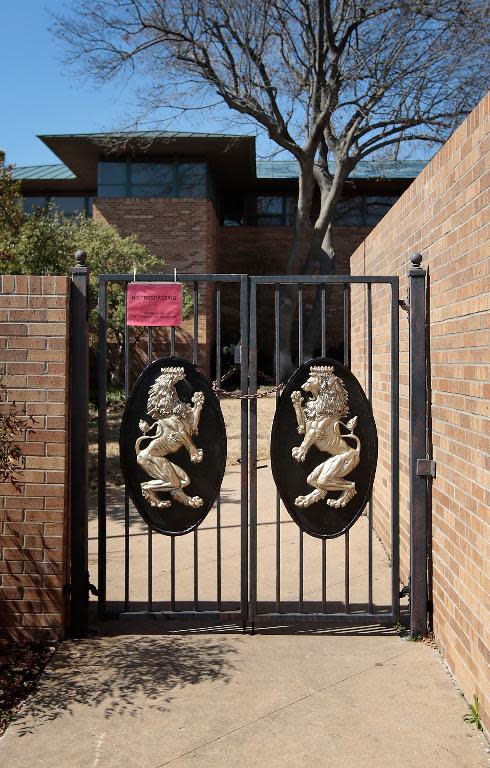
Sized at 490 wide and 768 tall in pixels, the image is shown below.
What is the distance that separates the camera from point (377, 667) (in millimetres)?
3906

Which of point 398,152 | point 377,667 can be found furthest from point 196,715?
point 398,152

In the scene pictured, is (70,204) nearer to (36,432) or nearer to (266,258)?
(266,258)

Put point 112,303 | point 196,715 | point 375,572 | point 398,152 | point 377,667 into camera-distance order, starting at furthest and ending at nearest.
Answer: point 398,152 < point 112,303 < point 375,572 < point 377,667 < point 196,715

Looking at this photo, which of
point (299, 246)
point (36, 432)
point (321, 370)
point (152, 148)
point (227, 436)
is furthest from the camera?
point (152, 148)

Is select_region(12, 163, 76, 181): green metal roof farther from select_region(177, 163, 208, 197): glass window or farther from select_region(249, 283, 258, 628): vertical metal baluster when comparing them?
select_region(249, 283, 258, 628): vertical metal baluster

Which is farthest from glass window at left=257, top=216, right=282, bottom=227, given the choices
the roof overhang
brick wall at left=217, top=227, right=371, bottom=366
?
the roof overhang

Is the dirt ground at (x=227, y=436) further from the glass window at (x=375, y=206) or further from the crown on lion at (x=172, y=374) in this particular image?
the glass window at (x=375, y=206)

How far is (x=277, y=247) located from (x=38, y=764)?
24.3 m

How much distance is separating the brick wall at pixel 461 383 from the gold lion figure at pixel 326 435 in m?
0.51

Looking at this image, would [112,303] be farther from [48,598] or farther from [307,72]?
[48,598]

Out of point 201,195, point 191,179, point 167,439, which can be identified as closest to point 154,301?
point 167,439

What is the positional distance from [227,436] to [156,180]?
45.2 feet

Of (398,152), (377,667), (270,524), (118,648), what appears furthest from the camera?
(398,152)

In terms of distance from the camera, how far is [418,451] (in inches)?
169
